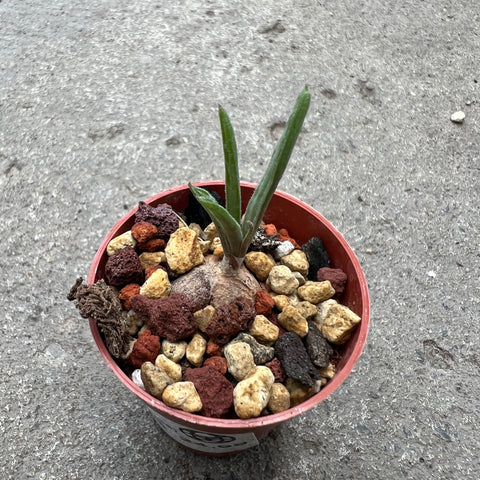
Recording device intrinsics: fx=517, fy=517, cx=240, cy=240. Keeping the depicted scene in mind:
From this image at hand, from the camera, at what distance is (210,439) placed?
94cm

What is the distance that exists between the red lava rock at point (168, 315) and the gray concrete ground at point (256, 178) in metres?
0.43

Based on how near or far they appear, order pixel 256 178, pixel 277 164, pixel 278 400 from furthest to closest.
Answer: pixel 256 178
pixel 278 400
pixel 277 164

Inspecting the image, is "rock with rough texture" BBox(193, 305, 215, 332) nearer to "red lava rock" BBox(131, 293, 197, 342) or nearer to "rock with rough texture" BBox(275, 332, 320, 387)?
"red lava rock" BBox(131, 293, 197, 342)

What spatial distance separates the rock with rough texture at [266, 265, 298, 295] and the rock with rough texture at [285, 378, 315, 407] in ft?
0.57

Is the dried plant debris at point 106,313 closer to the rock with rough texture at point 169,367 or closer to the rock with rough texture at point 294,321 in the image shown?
the rock with rough texture at point 169,367

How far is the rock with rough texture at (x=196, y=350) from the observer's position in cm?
90

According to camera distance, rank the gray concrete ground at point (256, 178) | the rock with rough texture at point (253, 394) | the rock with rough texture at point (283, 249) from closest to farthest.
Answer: the rock with rough texture at point (253, 394), the rock with rough texture at point (283, 249), the gray concrete ground at point (256, 178)

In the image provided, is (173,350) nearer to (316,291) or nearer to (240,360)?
(240,360)

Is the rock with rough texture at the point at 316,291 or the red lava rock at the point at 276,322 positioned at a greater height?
the rock with rough texture at the point at 316,291

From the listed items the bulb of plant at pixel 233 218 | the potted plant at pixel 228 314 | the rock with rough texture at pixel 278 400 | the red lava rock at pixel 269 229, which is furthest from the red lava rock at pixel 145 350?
the red lava rock at pixel 269 229

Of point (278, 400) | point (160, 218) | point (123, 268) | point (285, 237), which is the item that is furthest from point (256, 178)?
point (278, 400)

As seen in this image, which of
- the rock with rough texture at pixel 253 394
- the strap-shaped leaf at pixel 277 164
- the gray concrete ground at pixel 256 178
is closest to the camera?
the strap-shaped leaf at pixel 277 164

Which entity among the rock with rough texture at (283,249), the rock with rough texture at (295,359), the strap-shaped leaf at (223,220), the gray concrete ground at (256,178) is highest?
the strap-shaped leaf at (223,220)

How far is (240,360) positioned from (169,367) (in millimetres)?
121
